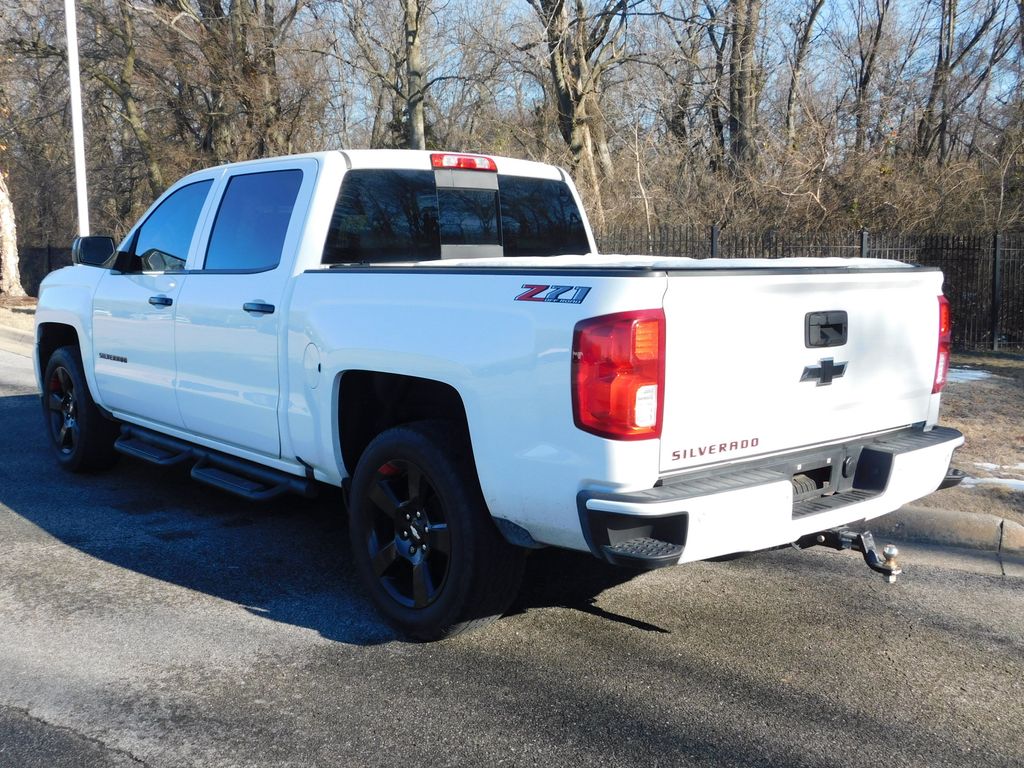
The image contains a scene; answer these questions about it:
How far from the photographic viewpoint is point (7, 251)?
21.9m

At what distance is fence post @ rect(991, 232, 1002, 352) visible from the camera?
13.8 m

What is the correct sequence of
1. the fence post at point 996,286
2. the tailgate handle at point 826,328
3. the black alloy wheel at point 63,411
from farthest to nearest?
the fence post at point 996,286 → the black alloy wheel at point 63,411 → the tailgate handle at point 826,328

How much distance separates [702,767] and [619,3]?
20708mm

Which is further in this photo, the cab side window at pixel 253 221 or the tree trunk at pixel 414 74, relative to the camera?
the tree trunk at pixel 414 74

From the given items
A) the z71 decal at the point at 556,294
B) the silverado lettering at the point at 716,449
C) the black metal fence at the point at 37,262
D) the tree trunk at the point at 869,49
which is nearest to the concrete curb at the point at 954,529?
the silverado lettering at the point at 716,449

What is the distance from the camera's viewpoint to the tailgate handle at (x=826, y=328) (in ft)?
12.3

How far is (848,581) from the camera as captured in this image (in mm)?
4938

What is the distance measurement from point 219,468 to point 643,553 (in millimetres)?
3055

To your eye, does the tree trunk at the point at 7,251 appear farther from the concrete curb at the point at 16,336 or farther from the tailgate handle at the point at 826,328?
the tailgate handle at the point at 826,328

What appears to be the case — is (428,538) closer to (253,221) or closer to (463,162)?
(253,221)

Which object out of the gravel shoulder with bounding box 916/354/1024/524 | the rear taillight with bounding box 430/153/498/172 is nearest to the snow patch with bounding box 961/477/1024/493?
the gravel shoulder with bounding box 916/354/1024/524

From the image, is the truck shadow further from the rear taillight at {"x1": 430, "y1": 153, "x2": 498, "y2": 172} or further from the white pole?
the white pole

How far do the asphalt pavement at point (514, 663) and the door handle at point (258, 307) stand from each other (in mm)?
1350

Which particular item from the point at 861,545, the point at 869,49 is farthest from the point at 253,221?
the point at 869,49
